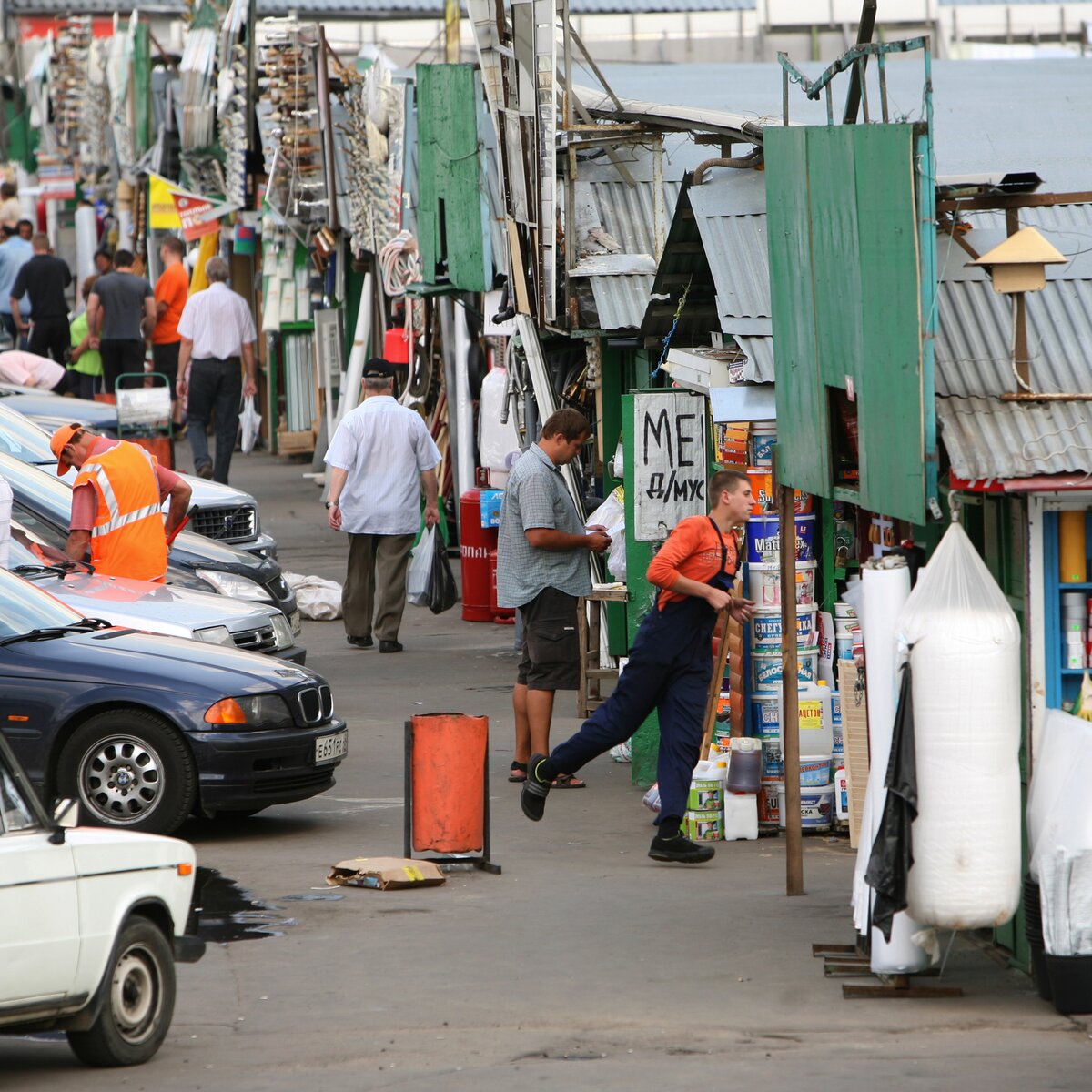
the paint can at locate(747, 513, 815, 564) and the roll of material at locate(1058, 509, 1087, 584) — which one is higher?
the roll of material at locate(1058, 509, 1087, 584)

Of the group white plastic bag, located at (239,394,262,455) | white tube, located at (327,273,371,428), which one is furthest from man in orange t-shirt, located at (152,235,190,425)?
white tube, located at (327,273,371,428)

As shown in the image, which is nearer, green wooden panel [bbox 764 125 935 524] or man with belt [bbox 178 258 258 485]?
green wooden panel [bbox 764 125 935 524]

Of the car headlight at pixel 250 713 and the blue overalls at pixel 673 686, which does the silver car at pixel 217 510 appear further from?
the blue overalls at pixel 673 686

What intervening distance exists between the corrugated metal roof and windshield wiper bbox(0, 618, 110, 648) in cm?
463

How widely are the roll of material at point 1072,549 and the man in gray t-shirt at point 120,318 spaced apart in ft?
64.0

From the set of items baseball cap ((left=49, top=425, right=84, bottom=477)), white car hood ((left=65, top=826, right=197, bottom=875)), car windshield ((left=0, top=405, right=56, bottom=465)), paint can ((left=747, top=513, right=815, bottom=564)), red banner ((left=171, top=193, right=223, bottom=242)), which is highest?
red banner ((left=171, top=193, right=223, bottom=242))

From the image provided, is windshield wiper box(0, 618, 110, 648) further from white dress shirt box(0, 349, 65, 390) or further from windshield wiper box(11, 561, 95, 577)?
white dress shirt box(0, 349, 65, 390)

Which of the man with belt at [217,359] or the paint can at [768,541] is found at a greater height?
the man with belt at [217,359]

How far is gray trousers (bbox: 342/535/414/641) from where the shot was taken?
607 inches

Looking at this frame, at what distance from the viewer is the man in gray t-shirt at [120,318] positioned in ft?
83.5

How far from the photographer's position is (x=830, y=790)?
9906mm

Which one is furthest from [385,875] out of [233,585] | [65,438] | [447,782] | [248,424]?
[248,424]

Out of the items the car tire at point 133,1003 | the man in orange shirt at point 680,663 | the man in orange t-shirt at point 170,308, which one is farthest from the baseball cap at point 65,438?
the man in orange t-shirt at point 170,308

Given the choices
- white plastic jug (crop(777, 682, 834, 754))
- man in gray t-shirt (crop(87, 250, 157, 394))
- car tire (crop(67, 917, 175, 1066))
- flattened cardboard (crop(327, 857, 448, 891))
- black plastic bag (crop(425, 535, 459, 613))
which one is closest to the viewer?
car tire (crop(67, 917, 175, 1066))
